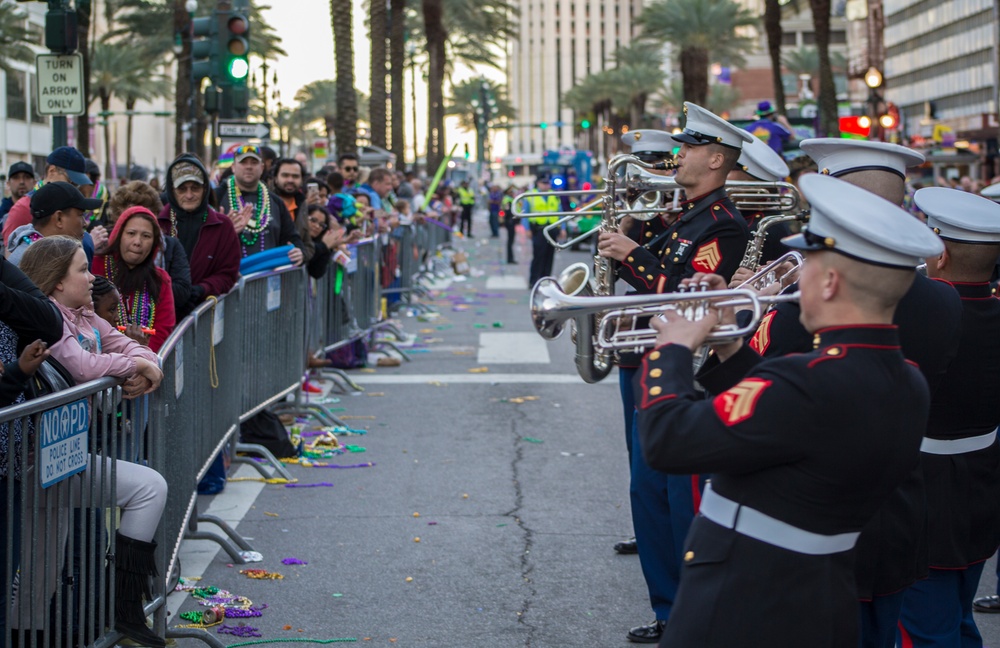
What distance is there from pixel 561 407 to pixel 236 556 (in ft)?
16.1

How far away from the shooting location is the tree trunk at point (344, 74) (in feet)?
75.3

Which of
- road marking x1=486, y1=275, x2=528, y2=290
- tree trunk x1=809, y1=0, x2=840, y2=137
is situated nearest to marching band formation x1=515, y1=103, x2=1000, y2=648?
road marking x1=486, y1=275, x2=528, y2=290

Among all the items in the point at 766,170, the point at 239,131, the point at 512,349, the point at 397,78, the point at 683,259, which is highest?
the point at 397,78

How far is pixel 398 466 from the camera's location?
8852 mm

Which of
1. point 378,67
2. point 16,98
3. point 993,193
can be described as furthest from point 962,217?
point 16,98

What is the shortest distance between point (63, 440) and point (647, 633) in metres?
2.54

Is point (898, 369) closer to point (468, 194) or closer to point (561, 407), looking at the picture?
point (561, 407)

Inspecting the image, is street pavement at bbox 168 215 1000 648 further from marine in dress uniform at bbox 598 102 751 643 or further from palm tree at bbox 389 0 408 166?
palm tree at bbox 389 0 408 166

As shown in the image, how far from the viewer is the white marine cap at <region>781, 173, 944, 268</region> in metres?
2.79

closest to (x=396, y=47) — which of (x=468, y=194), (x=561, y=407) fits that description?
(x=468, y=194)

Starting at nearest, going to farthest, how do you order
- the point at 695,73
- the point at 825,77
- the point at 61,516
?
the point at 61,516 < the point at 825,77 < the point at 695,73

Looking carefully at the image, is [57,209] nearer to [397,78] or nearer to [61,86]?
[61,86]

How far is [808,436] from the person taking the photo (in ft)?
9.34

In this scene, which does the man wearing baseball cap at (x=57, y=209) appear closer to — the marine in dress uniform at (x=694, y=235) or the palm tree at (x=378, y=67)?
the marine in dress uniform at (x=694, y=235)
